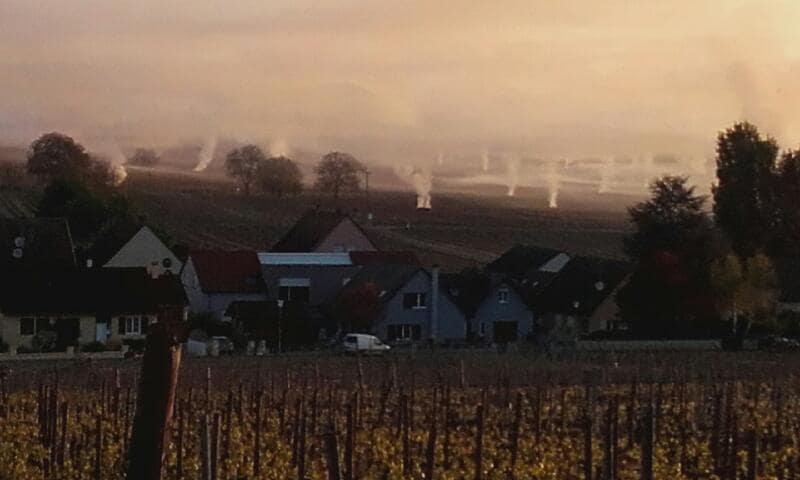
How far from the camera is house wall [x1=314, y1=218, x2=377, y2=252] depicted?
71.1 meters

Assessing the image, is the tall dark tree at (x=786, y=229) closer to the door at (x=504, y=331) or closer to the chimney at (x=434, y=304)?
the door at (x=504, y=331)

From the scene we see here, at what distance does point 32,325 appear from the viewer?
50156mm

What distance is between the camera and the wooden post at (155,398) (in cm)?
948

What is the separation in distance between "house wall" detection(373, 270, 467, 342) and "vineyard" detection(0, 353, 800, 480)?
53.0 feet

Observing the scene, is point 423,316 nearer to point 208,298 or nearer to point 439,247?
point 208,298

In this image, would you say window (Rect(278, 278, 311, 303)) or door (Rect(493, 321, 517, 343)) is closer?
door (Rect(493, 321, 517, 343))

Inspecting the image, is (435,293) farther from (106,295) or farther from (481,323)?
(106,295)

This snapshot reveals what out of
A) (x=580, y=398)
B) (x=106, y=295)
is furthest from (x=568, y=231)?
(x=580, y=398)

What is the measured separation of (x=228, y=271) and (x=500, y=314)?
10901mm

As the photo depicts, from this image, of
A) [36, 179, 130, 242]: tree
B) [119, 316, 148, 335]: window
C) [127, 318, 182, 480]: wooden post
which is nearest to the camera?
[127, 318, 182, 480]: wooden post

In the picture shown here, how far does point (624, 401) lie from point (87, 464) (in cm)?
1398

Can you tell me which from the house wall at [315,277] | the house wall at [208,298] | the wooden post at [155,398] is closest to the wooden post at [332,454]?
the wooden post at [155,398]

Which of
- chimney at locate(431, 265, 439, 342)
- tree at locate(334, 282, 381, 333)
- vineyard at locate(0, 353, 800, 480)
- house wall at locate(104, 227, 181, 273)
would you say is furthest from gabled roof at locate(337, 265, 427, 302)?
vineyard at locate(0, 353, 800, 480)

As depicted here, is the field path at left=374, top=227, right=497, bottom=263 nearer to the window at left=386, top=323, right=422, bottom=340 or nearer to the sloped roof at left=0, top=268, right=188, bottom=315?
the window at left=386, top=323, right=422, bottom=340
